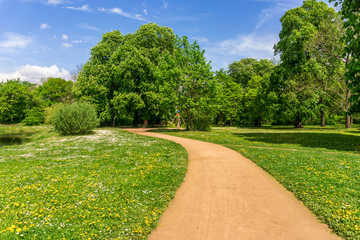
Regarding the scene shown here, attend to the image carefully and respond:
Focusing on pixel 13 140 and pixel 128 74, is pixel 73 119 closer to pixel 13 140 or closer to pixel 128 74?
pixel 13 140

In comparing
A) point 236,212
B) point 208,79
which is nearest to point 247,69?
point 208,79

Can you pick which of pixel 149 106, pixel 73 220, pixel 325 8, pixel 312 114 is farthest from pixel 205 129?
pixel 325 8

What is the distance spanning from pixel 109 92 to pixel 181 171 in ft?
129

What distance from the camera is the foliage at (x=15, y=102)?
218ft

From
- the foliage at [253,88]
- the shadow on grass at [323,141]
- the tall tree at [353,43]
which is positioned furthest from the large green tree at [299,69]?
the tall tree at [353,43]

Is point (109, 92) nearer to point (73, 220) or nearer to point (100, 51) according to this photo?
point (100, 51)

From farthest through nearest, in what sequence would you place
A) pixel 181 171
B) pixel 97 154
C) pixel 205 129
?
1. pixel 205 129
2. pixel 97 154
3. pixel 181 171

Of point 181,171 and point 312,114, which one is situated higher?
point 312,114

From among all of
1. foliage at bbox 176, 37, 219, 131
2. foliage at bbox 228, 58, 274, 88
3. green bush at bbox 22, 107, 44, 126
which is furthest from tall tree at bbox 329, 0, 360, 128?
green bush at bbox 22, 107, 44, 126

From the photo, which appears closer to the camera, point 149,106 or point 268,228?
point 268,228

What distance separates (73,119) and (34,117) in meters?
49.8

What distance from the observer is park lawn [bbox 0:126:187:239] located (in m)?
5.23

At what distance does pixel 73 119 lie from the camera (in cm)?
2694

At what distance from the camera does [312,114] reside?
35.1 m
